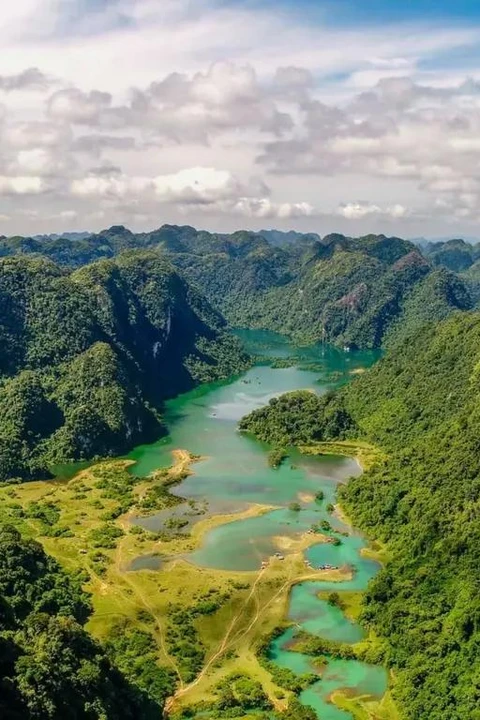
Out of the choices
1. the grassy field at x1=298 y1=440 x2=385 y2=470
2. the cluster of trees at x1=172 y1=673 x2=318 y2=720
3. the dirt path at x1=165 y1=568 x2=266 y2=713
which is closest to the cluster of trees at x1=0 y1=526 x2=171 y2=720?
the dirt path at x1=165 y1=568 x2=266 y2=713

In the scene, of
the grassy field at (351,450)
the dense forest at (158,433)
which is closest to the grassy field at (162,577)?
the dense forest at (158,433)

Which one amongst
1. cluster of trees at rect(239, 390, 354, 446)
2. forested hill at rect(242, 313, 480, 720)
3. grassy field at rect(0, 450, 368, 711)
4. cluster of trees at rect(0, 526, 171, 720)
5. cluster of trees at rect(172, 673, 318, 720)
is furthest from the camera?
cluster of trees at rect(239, 390, 354, 446)

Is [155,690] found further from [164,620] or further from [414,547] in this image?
[414,547]

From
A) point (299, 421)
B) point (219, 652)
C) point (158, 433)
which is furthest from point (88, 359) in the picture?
point (219, 652)

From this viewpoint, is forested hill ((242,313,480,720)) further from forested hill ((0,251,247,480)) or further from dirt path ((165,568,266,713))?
forested hill ((0,251,247,480))

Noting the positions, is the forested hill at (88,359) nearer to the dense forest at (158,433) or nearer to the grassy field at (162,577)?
the dense forest at (158,433)

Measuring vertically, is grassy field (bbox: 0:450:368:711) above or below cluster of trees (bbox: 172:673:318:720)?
above
